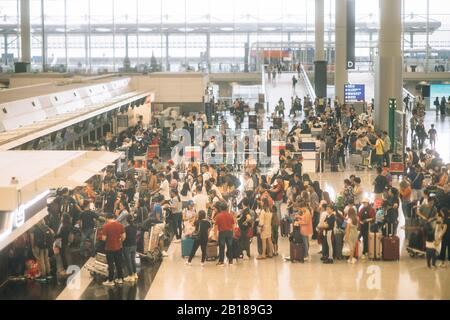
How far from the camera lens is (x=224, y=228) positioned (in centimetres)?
1421

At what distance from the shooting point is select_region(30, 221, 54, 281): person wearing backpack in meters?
13.5

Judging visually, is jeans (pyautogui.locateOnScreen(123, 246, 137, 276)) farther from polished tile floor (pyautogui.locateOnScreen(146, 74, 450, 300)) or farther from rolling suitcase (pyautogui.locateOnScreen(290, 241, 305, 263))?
rolling suitcase (pyautogui.locateOnScreen(290, 241, 305, 263))

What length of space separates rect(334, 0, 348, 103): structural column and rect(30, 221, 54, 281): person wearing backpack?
3293 centimetres

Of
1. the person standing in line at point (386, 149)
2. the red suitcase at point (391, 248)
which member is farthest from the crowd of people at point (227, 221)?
the person standing in line at point (386, 149)

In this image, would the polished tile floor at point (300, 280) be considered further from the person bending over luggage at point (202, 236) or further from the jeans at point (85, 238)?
the jeans at point (85, 238)

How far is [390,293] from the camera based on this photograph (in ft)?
41.4

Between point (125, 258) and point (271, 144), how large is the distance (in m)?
12.5

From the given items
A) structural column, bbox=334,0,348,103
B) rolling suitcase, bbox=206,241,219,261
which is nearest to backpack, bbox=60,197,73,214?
rolling suitcase, bbox=206,241,219,261

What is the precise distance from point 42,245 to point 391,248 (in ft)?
17.9

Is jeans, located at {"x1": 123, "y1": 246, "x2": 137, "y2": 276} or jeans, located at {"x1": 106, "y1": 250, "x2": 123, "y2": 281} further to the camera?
jeans, located at {"x1": 123, "y1": 246, "x2": 137, "y2": 276}

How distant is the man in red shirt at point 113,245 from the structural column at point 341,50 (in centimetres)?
3308

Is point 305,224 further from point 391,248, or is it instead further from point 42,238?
point 42,238

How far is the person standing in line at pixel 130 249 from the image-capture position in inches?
525

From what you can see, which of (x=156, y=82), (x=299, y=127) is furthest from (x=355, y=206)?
(x=156, y=82)
